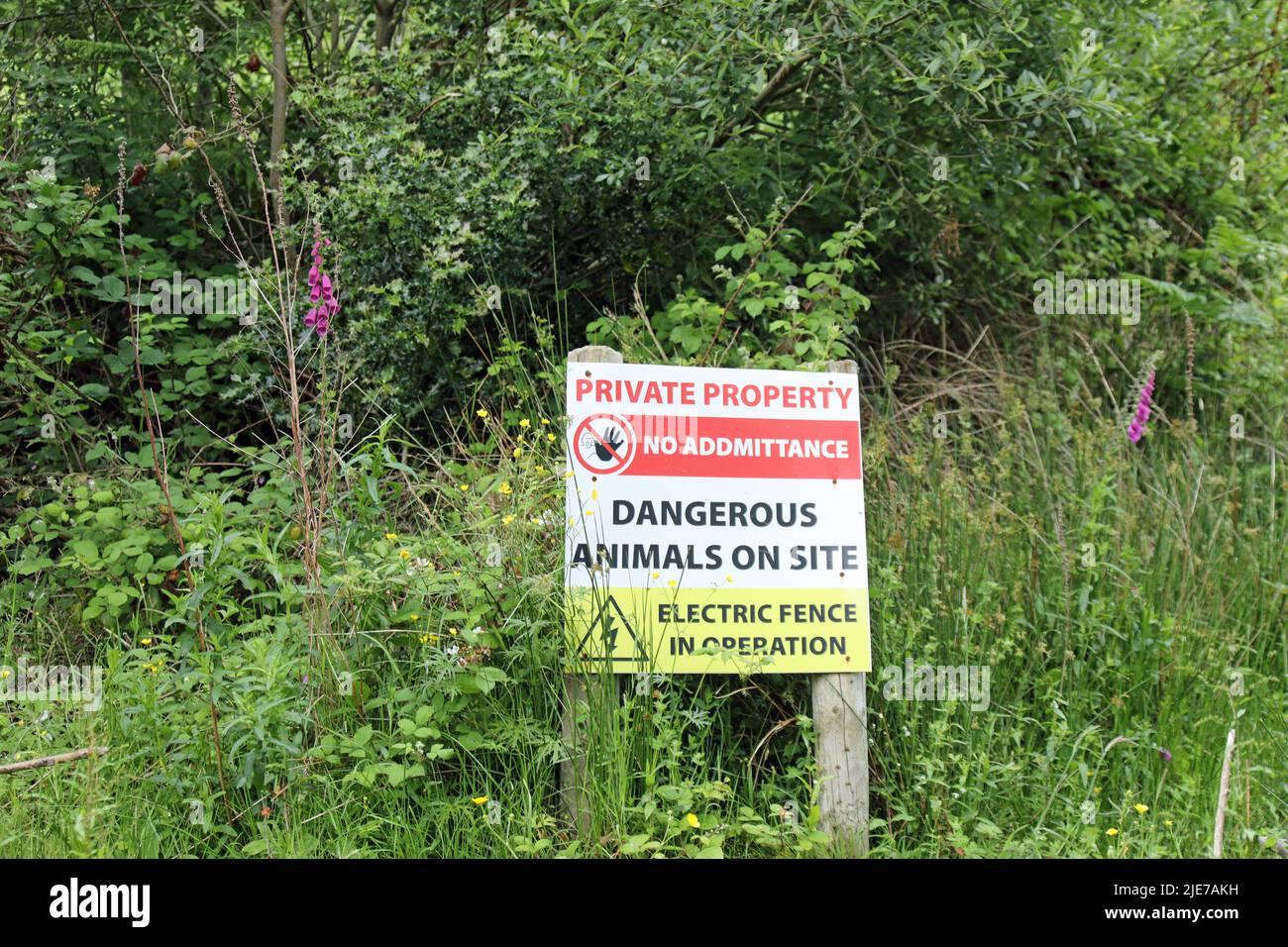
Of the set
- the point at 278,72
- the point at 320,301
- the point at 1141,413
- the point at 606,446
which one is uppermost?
the point at 278,72

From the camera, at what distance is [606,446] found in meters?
3.54

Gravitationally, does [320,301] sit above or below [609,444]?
above

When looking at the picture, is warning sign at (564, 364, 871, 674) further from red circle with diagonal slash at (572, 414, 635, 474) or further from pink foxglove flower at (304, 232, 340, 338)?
pink foxglove flower at (304, 232, 340, 338)

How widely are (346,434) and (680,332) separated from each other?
1.57 meters

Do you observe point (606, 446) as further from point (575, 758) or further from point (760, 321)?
point (760, 321)

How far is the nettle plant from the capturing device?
4.55 m

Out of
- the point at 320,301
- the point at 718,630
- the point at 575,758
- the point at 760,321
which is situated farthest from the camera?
the point at 760,321

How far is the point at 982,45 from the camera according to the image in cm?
504

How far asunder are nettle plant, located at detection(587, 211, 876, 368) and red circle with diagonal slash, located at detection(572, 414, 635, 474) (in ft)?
3.00

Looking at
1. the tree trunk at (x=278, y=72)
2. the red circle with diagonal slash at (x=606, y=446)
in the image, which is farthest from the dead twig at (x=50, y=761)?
the tree trunk at (x=278, y=72)

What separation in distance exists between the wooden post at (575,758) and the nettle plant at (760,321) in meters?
1.61

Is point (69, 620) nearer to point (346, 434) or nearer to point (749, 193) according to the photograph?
point (346, 434)

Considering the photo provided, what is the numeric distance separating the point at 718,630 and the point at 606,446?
70 cm

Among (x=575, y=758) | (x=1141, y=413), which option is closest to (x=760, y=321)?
(x=1141, y=413)
